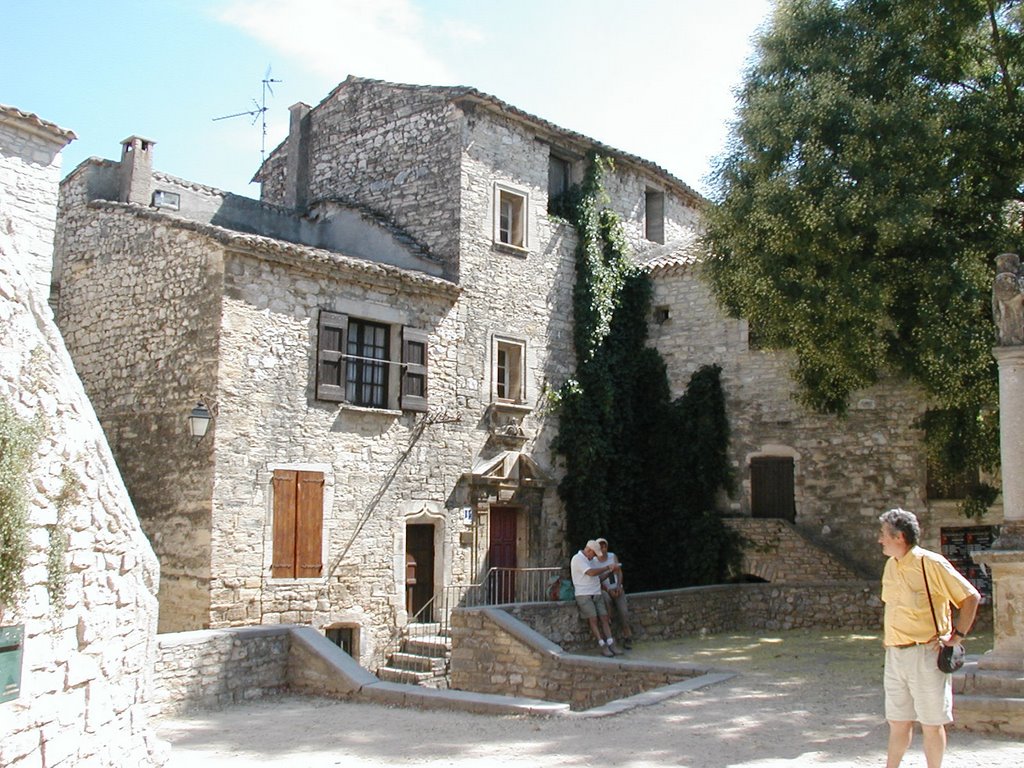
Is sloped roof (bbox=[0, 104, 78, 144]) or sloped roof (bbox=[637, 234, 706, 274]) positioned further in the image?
sloped roof (bbox=[637, 234, 706, 274])

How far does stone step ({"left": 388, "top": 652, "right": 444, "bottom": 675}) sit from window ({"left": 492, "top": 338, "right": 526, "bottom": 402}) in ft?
17.4

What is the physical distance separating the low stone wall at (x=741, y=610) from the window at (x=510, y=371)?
15.2 feet

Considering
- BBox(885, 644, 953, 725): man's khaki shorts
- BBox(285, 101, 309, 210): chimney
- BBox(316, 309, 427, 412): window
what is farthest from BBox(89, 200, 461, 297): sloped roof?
BBox(885, 644, 953, 725): man's khaki shorts

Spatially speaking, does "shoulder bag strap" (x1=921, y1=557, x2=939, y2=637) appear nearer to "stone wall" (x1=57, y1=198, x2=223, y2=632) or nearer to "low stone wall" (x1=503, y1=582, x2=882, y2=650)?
"low stone wall" (x1=503, y1=582, x2=882, y2=650)

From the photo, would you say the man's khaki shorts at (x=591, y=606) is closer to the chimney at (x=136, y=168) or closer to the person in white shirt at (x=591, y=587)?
the person in white shirt at (x=591, y=587)

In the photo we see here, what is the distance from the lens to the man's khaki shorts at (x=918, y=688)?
6.55 metres

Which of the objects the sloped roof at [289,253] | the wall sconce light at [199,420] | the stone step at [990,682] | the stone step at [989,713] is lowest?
the stone step at [989,713]

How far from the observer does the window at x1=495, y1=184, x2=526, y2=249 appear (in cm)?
2017

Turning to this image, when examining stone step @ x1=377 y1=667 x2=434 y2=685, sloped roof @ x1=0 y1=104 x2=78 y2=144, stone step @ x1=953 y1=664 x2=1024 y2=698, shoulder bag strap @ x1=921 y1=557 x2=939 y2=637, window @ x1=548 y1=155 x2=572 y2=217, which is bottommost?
stone step @ x1=377 y1=667 x2=434 y2=685

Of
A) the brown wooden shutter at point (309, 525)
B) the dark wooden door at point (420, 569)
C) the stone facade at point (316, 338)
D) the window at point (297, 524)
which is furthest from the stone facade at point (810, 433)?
the window at point (297, 524)

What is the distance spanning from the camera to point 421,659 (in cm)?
1623

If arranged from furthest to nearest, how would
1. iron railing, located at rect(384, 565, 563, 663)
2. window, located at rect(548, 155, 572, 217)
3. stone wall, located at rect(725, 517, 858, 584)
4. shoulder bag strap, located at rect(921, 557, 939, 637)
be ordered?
window, located at rect(548, 155, 572, 217) < stone wall, located at rect(725, 517, 858, 584) < iron railing, located at rect(384, 565, 563, 663) < shoulder bag strap, located at rect(921, 557, 939, 637)

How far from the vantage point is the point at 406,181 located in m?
20.1

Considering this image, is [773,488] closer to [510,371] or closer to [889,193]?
[510,371]
